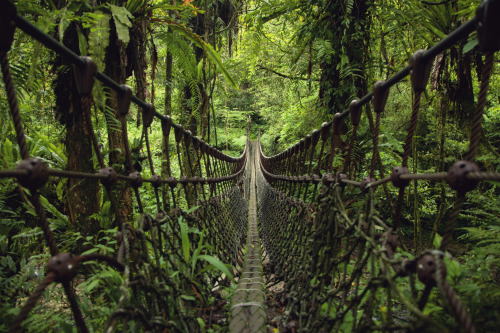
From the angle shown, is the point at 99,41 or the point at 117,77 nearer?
the point at 99,41

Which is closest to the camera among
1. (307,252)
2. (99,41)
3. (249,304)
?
(307,252)

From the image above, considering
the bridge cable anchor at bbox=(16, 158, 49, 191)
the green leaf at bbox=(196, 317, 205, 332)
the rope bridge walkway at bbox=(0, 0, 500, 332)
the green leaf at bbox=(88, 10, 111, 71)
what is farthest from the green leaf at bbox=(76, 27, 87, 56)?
the green leaf at bbox=(196, 317, 205, 332)

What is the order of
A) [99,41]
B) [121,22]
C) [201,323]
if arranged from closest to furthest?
1. [201,323]
2. [99,41]
3. [121,22]

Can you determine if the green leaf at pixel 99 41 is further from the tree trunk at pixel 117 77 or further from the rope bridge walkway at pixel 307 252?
the rope bridge walkway at pixel 307 252

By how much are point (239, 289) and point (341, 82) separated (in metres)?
1.84

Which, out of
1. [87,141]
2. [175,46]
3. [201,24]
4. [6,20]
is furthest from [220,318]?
[201,24]

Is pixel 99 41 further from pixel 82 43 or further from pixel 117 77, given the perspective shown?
pixel 117 77

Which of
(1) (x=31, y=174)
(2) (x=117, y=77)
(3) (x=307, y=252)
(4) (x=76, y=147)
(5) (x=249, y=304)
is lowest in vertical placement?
(5) (x=249, y=304)

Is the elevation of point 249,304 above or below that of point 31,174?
below

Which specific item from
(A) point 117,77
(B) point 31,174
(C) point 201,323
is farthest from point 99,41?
(C) point 201,323

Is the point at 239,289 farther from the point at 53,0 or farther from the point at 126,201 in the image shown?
the point at 53,0

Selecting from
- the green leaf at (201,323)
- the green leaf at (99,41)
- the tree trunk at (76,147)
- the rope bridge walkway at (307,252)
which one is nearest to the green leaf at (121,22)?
the green leaf at (99,41)

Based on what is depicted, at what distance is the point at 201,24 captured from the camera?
5.22 m

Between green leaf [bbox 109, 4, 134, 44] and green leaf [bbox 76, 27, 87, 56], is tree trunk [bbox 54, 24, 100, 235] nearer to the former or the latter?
green leaf [bbox 76, 27, 87, 56]
